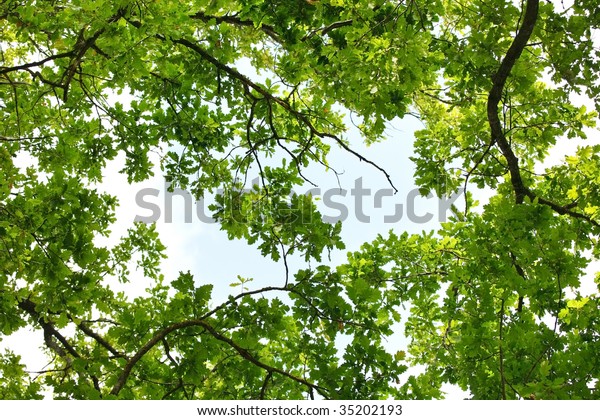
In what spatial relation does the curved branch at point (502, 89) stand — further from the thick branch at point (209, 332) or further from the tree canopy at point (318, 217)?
the thick branch at point (209, 332)

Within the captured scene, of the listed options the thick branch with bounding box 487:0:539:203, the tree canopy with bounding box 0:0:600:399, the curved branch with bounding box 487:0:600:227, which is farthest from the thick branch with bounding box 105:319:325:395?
the thick branch with bounding box 487:0:539:203

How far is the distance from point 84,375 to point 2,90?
4692mm

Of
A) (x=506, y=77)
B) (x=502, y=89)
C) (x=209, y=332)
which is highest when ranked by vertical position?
(x=502, y=89)

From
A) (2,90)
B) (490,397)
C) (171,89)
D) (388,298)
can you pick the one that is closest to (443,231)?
(388,298)

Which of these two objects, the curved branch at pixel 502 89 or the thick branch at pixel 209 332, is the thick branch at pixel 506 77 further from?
the thick branch at pixel 209 332

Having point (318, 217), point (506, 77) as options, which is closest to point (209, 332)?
point (318, 217)

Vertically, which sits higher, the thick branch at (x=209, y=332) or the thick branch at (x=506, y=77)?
the thick branch at (x=506, y=77)

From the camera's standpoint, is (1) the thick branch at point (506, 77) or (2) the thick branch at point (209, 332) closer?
(2) the thick branch at point (209, 332)

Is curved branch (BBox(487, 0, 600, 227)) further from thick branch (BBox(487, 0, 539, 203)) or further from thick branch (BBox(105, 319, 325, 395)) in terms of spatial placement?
thick branch (BBox(105, 319, 325, 395))

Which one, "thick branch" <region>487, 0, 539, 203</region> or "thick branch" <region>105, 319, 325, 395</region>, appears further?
"thick branch" <region>487, 0, 539, 203</region>

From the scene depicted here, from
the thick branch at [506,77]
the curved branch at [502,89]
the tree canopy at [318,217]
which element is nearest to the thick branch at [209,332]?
the tree canopy at [318,217]

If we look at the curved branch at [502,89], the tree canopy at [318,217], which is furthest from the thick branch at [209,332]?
the curved branch at [502,89]

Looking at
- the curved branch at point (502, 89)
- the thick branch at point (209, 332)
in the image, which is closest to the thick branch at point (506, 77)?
the curved branch at point (502, 89)

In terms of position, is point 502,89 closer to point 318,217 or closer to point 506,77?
point 506,77
